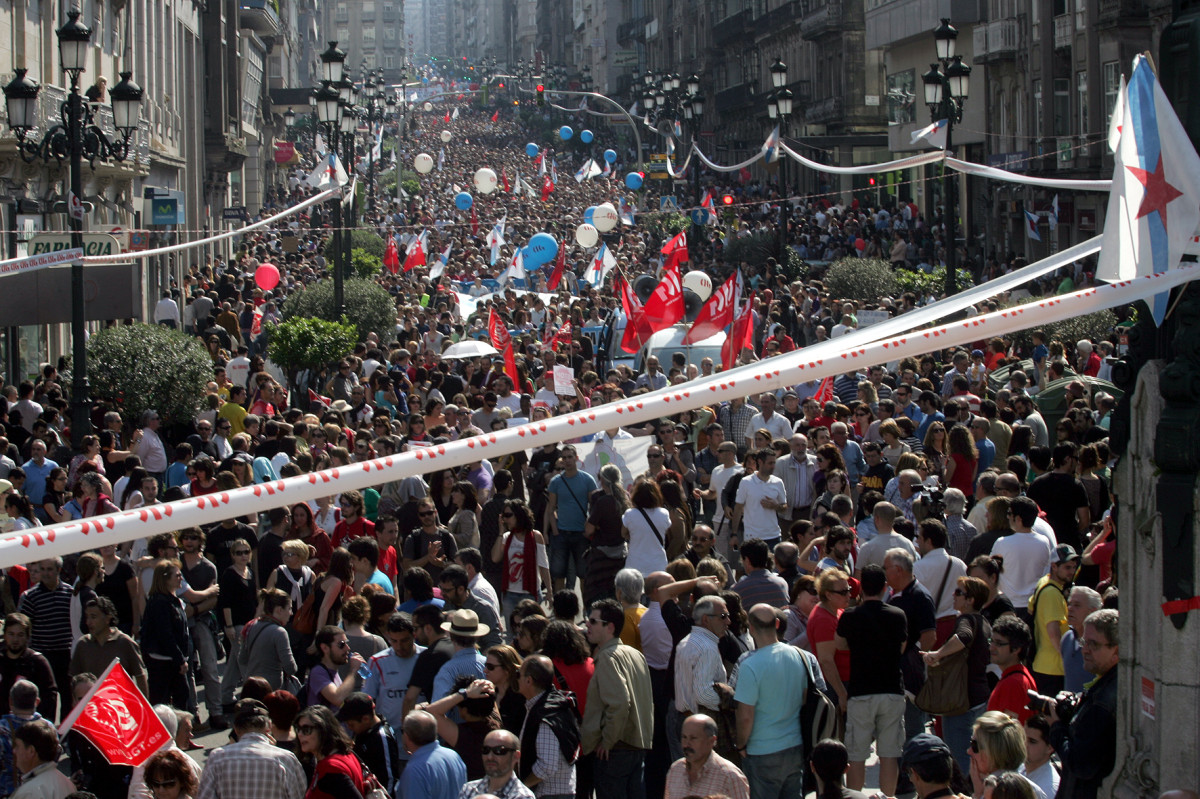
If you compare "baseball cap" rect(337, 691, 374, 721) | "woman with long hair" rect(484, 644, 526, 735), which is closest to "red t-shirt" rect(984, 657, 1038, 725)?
"woman with long hair" rect(484, 644, 526, 735)

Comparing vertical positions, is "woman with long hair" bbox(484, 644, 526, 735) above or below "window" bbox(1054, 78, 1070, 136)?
below

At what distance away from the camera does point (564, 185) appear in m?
77.1

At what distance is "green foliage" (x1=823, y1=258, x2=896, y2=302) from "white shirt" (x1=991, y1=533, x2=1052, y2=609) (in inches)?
640

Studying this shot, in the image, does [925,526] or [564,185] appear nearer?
[925,526]

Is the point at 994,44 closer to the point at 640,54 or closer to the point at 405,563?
the point at 405,563

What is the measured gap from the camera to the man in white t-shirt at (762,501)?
11148 millimetres

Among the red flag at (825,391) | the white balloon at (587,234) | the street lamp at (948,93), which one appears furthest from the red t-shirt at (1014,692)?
the white balloon at (587,234)

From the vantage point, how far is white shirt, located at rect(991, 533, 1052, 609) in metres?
8.77

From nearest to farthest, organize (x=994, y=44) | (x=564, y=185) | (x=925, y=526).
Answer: (x=925, y=526) < (x=994, y=44) < (x=564, y=185)

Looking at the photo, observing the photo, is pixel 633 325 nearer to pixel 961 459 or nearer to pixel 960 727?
pixel 961 459

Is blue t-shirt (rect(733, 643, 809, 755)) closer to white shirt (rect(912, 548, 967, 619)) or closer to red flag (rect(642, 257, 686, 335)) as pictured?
white shirt (rect(912, 548, 967, 619))

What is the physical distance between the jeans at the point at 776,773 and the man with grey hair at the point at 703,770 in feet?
2.86

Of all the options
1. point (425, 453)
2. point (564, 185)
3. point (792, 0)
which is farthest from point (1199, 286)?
point (564, 185)

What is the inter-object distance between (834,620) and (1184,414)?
9.58 ft
